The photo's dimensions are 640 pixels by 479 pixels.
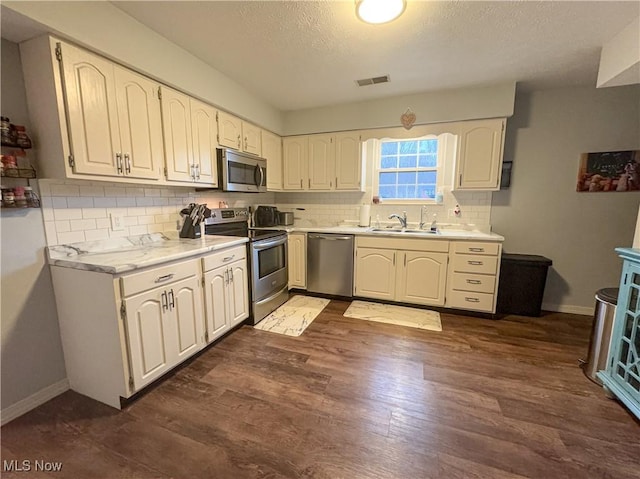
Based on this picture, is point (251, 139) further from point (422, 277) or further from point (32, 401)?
point (32, 401)

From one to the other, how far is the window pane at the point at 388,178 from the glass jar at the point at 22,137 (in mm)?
3375

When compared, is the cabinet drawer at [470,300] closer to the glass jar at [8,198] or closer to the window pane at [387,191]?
the window pane at [387,191]

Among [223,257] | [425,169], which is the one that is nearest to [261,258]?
[223,257]

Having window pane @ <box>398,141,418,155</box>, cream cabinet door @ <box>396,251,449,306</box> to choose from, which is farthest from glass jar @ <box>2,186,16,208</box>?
window pane @ <box>398,141,418,155</box>

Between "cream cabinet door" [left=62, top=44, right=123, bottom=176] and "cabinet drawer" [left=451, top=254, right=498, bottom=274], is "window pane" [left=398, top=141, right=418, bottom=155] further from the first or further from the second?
"cream cabinet door" [left=62, top=44, right=123, bottom=176]

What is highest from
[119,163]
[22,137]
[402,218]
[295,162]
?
[295,162]

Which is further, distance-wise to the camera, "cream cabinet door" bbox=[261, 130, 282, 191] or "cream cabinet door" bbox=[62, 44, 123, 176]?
"cream cabinet door" bbox=[261, 130, 282, 191]

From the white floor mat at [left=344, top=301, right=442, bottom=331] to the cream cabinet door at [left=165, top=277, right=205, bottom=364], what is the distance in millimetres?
1572

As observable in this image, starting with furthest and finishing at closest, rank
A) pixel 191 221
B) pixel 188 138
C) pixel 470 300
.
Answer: pixel 470 300
pixel 191 221
pixel 188 138

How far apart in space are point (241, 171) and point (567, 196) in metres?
3.64

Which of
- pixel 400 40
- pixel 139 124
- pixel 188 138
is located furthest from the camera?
pixel 188 138

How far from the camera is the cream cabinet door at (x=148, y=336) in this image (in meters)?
1.63

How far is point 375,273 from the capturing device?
10.8ft

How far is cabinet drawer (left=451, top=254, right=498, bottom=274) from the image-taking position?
9.29 ft
